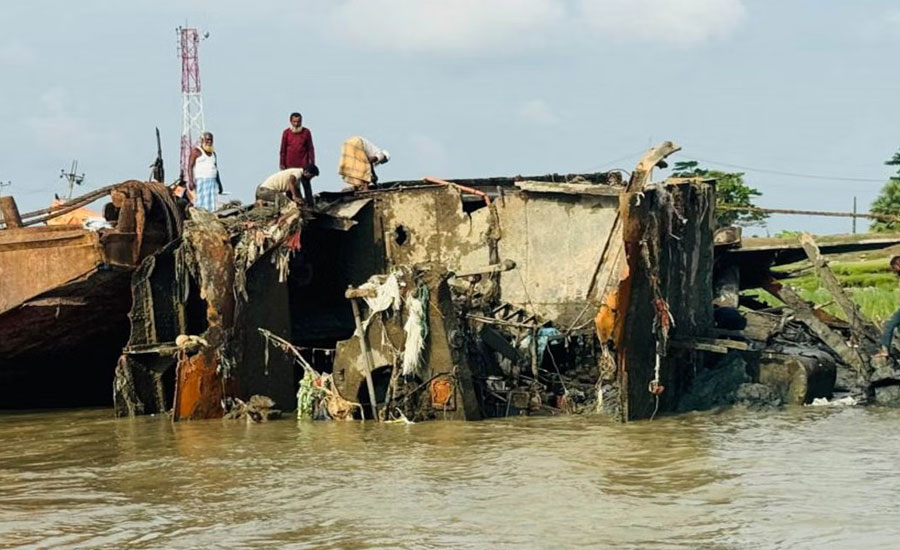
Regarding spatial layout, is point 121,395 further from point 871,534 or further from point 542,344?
point 871,534

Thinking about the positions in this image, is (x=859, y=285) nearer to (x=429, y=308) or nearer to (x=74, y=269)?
(x=429, y=308)

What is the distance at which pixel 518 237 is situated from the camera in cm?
1388

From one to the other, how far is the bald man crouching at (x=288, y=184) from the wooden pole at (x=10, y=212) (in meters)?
2.88

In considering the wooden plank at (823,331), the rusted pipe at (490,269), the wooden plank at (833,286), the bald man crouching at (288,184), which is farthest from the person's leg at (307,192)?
the wooden plank at (823,331)

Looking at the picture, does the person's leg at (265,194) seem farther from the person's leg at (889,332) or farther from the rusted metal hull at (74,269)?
the person's leg at (889,332)

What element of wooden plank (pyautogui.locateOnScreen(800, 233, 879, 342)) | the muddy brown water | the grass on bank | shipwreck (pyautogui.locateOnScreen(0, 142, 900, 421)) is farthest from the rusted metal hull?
the grass on bank

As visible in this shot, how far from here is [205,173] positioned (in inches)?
592

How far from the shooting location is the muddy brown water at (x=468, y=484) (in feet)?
25.0

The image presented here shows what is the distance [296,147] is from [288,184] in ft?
3.36

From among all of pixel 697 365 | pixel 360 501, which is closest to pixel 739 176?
pixel 697 365

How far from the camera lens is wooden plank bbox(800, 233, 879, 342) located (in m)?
14.1

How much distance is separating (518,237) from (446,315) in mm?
2034

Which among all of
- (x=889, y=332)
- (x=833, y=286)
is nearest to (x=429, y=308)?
(x=833, y=286)

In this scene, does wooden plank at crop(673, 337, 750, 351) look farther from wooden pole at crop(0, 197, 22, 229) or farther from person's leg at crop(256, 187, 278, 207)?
wooden pole at crop(0, 197, 22, 229)
